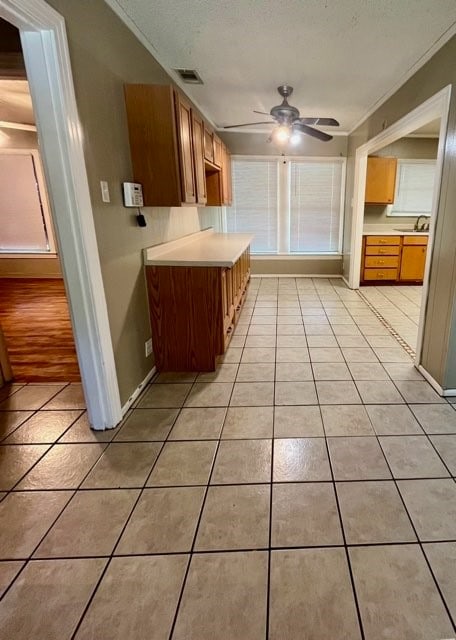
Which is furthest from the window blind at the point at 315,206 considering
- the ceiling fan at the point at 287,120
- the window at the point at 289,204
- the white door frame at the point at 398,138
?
the ceiling fan at the point at 287,120

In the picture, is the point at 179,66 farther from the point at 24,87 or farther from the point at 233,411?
the point at 233,411

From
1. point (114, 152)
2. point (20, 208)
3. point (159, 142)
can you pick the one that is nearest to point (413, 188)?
point (159, 142)

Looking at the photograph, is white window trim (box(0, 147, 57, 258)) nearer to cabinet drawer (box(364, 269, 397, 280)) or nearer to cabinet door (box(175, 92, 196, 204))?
cabinet door (box(175, 92, 196, 204))

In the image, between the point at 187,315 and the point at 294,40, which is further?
the point at 187,315

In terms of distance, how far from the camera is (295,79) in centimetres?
308

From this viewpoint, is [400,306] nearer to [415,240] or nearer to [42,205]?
[415,240]

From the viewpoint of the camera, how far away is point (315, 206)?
5.69 m

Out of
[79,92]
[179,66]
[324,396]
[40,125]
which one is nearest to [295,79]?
[179,66]

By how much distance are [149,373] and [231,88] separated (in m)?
2.85

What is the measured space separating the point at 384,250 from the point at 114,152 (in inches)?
181

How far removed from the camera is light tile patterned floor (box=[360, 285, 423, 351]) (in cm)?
351

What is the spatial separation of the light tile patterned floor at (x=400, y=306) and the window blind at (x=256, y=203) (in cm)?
182

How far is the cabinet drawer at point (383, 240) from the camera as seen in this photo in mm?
5320

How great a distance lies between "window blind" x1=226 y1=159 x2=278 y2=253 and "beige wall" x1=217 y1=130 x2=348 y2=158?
0.53 feet
